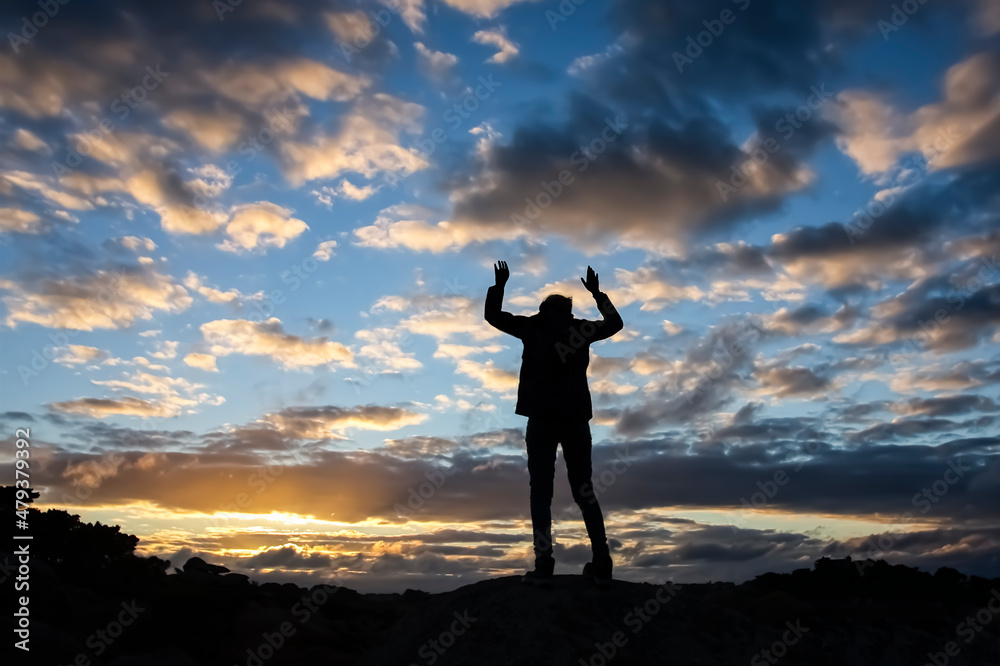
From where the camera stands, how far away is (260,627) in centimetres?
819

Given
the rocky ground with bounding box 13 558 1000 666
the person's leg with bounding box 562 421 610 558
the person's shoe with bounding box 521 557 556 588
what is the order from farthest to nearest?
the person's leg with bounding box 562 421 610 558 < the person's shoe with bounding box 521 557 556 588 < the rocky ground with bounding box 13 558 1000 666

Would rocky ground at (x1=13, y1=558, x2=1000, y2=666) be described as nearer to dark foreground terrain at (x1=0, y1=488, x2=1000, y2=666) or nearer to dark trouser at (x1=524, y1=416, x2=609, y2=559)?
dark foreground terrain at (x1=0, y1=488, x2=1000, y2=666)

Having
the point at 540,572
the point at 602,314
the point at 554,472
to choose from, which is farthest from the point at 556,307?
the point at 540,572

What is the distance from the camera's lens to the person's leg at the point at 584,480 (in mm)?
8062

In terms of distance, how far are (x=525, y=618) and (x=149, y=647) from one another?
414 cm

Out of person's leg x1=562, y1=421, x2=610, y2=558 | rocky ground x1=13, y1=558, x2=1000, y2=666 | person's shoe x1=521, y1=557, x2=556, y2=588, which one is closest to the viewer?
rocky ground x1=13, y1=558, x2=1000, y2=666

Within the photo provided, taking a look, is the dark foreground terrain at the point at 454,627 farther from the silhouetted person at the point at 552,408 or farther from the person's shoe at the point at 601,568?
the silhouetted person at the point at 552,408

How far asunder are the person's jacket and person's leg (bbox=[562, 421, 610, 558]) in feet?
0.75

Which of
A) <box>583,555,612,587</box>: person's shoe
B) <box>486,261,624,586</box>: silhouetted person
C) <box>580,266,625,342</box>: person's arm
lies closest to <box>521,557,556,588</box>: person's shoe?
<box>486,261,624,586</box>: silhouetted person

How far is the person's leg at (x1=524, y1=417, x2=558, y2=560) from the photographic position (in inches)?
312

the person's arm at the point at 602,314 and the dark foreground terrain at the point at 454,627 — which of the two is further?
the person's arm at the point at 602,314

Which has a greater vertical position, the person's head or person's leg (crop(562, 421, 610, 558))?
the person's head

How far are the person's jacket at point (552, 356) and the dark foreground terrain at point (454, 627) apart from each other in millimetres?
1932

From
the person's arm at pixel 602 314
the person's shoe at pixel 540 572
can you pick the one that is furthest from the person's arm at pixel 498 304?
the person's shoe at pixel 540 572
